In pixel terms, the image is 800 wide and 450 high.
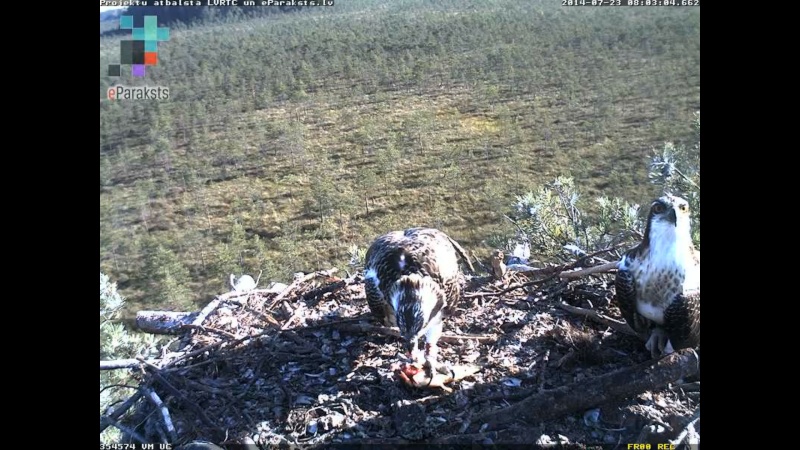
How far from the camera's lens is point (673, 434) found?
2.16 meters


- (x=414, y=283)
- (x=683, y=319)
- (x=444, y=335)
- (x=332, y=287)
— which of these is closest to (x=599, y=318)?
(x=683, y=319)

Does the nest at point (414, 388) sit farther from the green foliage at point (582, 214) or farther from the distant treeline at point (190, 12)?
the distant treeline at point (190, 12)

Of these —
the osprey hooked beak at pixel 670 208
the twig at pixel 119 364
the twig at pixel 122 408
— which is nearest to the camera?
the osprey hooked beak at pixel 670 208

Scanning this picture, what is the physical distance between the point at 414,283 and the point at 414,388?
429mm

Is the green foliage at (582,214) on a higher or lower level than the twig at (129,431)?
higher

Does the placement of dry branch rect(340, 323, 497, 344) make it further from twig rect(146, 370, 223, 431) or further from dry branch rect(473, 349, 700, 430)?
twig rect(146, 370, 223, 431)

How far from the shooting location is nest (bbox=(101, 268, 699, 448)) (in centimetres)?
213

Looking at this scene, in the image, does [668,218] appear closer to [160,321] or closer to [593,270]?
[593,270]

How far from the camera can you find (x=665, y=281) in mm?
2176

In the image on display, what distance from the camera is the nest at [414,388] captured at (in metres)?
2.13

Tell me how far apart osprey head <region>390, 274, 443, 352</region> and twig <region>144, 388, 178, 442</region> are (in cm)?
102

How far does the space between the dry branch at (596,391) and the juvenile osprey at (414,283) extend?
34 centimetres

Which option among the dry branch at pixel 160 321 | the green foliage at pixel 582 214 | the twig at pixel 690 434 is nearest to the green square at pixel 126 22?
the dry branch at pixel 160 321
